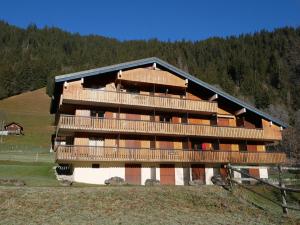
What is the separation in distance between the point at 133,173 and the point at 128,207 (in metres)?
17.0

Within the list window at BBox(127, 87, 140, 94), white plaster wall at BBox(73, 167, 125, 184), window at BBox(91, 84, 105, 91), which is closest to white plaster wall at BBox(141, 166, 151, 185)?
white plaster wall at BBox(73, 167, 125, 184)

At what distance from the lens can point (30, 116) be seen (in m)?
100

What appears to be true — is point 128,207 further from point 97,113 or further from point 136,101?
point 97,113

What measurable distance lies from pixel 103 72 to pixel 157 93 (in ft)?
20.8

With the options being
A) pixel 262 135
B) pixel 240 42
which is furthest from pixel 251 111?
pixel 240 42

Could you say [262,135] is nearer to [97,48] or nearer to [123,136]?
[123,136]

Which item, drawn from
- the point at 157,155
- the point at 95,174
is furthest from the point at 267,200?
the point at 95,174

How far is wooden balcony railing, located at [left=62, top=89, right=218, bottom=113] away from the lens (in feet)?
98.8

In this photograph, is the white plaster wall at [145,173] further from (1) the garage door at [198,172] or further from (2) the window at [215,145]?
(2) the window at [215,145]

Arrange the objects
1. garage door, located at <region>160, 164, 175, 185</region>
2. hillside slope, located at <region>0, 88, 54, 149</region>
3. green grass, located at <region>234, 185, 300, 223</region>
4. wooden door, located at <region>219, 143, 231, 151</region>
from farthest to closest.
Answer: hillside slope, located at <region>0, 88, 54, 149</region> → wooden door, located at <region>219, 143, 231, 151</region> → garage door, located at <region>160, 164, 175, 185</region> → green grass, located at <region>234, 185, 300, 223</region>

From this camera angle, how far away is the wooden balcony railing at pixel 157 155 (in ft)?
95.2

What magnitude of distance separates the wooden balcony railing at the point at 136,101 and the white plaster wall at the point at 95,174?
5.80 metres

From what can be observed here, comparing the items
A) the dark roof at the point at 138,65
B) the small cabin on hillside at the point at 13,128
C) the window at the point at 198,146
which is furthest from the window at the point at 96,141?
the small cabin on hillside at the point at 13,128

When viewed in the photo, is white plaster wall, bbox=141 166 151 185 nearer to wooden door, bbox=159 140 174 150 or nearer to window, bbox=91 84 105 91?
wooden door, bbox=159 140 174 150
